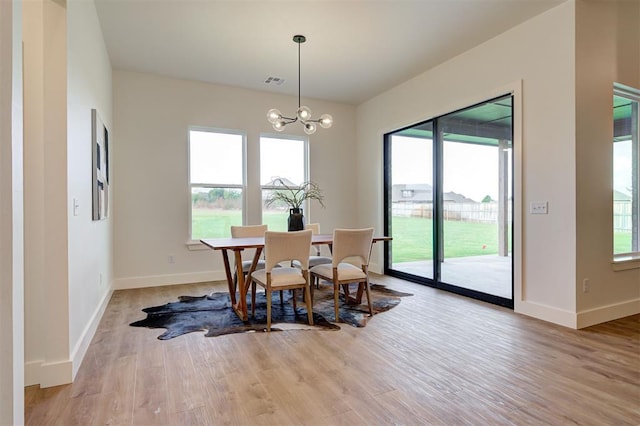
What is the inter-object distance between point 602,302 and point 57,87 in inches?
179

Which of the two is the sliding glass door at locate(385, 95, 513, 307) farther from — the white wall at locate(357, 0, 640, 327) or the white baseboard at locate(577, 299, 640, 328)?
the white baseboard at locate(577, 299, 640, 328)

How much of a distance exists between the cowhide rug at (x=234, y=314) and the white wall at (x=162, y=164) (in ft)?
3.27

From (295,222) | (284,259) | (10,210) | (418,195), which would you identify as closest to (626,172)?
(418,195)

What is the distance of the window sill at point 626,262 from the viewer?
10.7ft

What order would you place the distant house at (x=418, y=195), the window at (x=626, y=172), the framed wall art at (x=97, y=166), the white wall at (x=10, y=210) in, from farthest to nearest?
the distant house at (x=418, y=195)
the window at (x=626, y=172)
the framed wall art at (x=97, y=166)
the white wall at (x=10, y=210)

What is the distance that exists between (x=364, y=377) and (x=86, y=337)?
80.6 inches

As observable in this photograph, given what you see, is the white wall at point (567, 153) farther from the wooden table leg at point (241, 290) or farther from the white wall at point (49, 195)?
the white wall at point (49, 195)

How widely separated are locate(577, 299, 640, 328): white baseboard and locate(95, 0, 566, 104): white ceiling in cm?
275

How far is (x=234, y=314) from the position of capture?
11.1ft

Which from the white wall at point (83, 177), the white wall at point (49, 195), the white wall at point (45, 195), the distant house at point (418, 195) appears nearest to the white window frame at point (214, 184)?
the white wall at point (83, 177)

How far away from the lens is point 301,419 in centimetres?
169

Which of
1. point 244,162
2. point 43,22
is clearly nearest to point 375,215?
point 244,162

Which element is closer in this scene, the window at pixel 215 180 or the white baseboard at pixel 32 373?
the white baseboard at pixel 32 373

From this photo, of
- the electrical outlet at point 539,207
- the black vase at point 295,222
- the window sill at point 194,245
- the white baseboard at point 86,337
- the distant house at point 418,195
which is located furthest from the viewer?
the window sill at point 194,245
